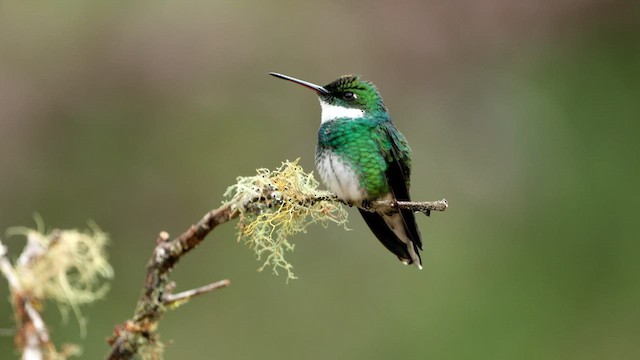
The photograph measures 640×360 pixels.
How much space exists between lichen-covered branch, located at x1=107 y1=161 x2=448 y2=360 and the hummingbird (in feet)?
0.62

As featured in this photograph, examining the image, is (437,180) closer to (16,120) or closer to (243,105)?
(243,105)

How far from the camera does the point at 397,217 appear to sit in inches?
112

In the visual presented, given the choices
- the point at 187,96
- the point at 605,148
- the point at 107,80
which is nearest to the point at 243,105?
the point at 187,96

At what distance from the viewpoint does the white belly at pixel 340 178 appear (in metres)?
2.71

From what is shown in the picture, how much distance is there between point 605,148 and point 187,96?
117 inches

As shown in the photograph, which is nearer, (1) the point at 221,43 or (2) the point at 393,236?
(2) the point at 393,236

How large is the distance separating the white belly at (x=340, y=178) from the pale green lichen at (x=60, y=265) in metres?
1.31

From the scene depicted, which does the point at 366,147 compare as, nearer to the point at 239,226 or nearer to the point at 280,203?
the point at 280,203

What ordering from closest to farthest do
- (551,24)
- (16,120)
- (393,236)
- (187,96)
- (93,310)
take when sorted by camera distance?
(393,236)
(93,310)
(16,120)
(187,96)
(551,24)

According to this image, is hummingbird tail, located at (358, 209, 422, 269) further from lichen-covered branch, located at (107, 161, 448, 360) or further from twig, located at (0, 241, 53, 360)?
twig, located at (0, 241, 53, 360)

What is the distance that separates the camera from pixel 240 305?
6207 millimetres

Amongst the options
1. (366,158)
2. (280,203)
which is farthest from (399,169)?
(280,203)

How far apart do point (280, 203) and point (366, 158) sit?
97 centimetres

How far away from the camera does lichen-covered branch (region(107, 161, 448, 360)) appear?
151 cm
